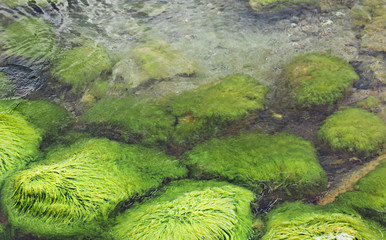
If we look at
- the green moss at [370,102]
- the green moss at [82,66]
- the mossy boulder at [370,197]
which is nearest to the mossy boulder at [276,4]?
the green moss at [370,102]

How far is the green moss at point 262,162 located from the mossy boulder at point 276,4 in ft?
11.8

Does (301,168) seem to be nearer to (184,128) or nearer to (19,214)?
(184,128)

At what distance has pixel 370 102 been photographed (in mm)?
4207

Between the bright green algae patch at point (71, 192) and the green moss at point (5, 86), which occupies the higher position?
the green moss at point (5, 86)

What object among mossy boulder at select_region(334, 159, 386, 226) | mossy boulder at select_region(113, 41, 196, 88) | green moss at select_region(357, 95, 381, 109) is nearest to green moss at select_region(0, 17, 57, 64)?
mossy boulder at select_region(113, 41, 196, 88)

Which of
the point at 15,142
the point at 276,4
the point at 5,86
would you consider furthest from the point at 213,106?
the point at 276,4

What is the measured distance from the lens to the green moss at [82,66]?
480 cm

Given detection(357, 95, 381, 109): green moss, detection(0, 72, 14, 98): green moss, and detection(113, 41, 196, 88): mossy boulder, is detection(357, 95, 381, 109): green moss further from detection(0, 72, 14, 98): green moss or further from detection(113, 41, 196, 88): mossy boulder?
detection(0, 72, 14, 98): green moss

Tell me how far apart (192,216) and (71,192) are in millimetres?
1327

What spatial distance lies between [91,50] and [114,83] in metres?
1.00

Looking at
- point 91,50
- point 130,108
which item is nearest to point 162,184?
point 130,108

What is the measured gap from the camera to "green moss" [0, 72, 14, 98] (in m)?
4.32

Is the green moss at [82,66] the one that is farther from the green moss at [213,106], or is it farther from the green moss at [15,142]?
the green moss at [213,106]

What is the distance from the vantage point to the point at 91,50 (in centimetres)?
530
